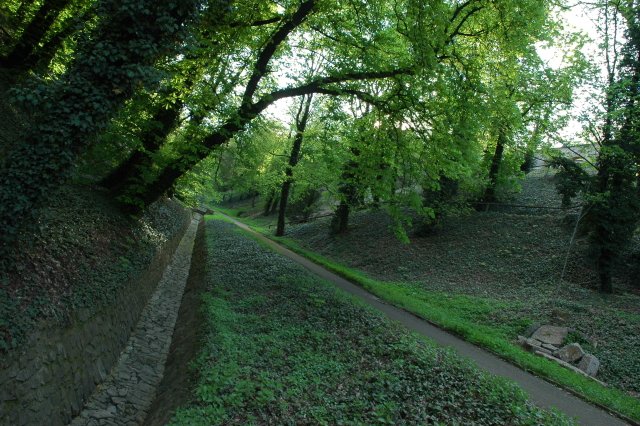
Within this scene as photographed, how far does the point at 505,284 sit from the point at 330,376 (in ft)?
40.1

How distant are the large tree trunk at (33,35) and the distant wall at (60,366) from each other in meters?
9.42

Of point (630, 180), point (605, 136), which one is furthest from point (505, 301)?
point (605, 136)

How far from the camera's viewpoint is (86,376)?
6.62m

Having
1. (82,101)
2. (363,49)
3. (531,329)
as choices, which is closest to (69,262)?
(82,101)

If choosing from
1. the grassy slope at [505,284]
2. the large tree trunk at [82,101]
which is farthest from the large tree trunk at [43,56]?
the grassy slope at [505,284]

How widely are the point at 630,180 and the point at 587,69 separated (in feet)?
18.5

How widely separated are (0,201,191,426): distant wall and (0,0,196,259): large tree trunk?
1.53 m

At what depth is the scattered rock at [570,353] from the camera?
10328 millimetres

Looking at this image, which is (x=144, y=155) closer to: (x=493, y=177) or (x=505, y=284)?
(x=505, y=284)

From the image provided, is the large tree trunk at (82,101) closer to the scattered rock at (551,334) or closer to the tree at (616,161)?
the scattered rock at (551,334)

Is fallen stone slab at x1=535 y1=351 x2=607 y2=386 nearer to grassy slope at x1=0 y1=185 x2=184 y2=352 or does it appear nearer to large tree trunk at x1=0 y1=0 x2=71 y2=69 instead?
grassy slope at x1=0 y1=185 x2=184 y2=352

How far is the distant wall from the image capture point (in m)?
4.91

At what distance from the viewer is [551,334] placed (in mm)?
11547

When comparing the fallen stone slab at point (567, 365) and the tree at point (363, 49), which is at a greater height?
the tree at point (363, 49)
